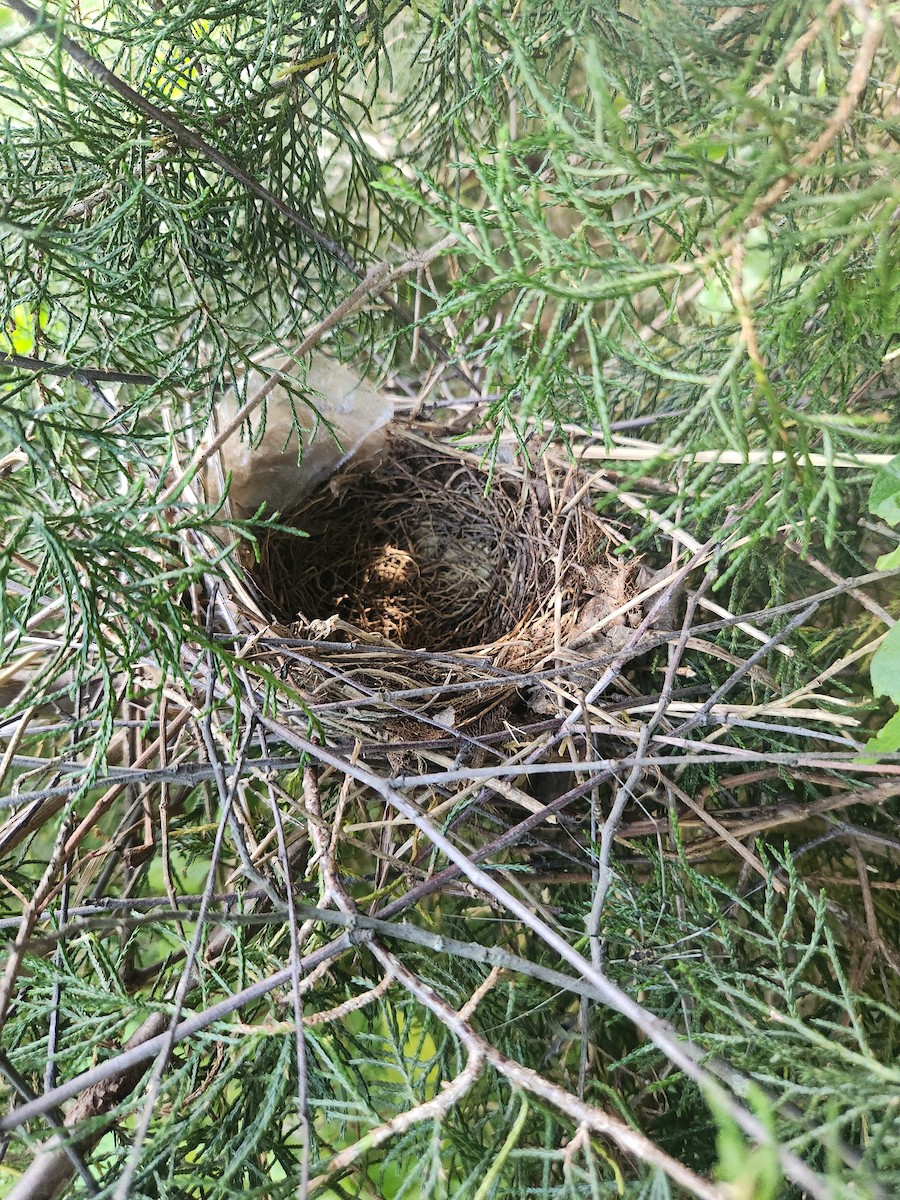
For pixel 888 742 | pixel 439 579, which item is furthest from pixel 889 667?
pixel 439 579

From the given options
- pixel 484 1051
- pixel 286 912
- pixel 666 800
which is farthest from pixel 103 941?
pixel 666 800

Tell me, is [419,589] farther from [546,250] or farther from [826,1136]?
[826,1136]

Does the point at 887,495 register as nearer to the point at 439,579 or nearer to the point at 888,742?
the point at 888,742

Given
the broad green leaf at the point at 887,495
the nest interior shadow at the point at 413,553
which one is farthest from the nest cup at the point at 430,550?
the broad green leaf at the point at 887,495

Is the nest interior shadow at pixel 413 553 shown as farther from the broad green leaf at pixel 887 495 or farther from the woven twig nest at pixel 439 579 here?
the broad green leaf at pixel 887 495


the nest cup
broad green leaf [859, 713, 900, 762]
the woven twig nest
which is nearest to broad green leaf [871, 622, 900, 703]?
broad green leaf [859, 713, 900, 762]

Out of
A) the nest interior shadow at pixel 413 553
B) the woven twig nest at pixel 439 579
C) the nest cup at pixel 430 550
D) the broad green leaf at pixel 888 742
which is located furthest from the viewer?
the nest interior shadow at pixel 413 553

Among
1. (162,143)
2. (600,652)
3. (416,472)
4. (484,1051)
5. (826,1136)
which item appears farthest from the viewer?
(416,472)
